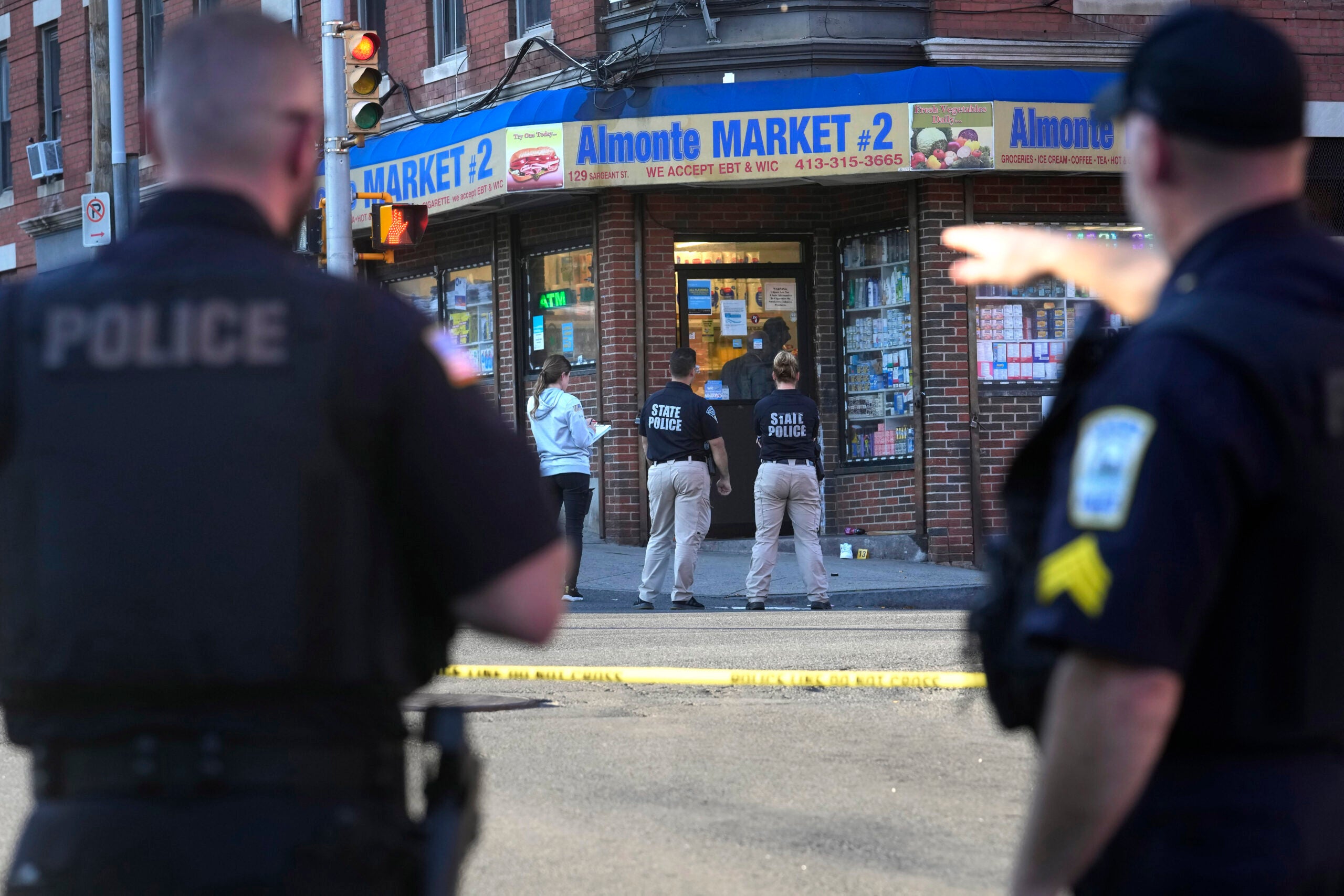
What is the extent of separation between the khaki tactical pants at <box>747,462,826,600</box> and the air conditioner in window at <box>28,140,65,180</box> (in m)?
16.3

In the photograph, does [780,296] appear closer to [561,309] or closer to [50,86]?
[561,309]

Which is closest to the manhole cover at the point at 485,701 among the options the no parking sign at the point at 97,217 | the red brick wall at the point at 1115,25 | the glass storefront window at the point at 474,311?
the red brick wall at the point at 1115,25

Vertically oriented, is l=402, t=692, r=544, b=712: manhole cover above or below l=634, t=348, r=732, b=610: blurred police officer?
below

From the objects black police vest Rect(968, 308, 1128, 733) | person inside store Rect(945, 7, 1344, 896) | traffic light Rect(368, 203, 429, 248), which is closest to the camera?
person inside store Rect(945, 7, 1344, 896)

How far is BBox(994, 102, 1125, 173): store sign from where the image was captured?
16.4m

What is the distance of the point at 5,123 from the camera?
88.7 ft

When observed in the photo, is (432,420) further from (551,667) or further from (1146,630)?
(551,667)

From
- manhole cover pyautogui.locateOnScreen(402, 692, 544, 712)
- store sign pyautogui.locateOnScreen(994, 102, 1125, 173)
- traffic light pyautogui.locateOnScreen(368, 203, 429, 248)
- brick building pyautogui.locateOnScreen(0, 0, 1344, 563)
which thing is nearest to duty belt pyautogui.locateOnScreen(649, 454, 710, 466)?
traffic light pyautogui.locateOnScreen(368, 203, 429, 248)

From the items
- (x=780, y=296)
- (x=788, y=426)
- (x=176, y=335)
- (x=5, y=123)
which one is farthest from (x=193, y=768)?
(x=5, y=123)

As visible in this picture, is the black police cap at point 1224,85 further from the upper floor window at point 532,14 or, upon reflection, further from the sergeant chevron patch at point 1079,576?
the upper floor window at point 532,14

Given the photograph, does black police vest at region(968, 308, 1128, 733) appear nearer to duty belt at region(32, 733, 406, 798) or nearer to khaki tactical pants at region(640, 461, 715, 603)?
duty belt at region(32, 733, 406, 798)

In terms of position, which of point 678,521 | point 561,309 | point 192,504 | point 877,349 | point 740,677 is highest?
point 561,309

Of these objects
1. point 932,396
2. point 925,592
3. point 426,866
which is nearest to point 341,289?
point 426,866

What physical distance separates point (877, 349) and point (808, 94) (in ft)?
9.09
